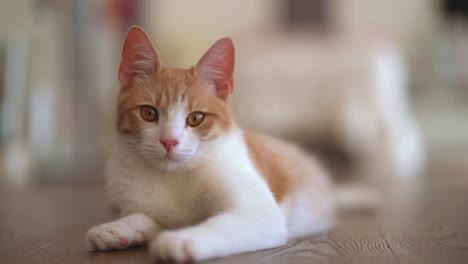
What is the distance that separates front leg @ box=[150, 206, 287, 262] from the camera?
0.95 m

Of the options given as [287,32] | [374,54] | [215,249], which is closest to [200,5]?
[287,32]

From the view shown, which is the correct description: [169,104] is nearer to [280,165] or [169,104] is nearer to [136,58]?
[136,58]

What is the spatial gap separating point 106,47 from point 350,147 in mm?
3359

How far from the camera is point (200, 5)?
7980 mm

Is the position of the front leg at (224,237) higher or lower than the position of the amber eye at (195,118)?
lower

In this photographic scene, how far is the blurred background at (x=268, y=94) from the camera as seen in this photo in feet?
13.4

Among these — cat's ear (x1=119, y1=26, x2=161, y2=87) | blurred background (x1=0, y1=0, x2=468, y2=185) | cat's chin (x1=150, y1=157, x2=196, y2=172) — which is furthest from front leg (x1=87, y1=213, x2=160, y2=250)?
blurred background (x1=0, y1=0, x2=468, y2=185)

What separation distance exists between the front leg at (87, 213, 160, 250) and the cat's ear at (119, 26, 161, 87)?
0.33 metres

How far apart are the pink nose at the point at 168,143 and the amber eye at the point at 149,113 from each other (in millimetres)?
68

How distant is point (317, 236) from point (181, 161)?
1.65ft

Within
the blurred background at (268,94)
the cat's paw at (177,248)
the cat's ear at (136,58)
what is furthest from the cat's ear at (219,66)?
the blurred background at (268,94)

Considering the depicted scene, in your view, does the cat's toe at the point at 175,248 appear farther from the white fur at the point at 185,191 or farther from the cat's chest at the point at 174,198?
the cat's chest at the point at 174,198

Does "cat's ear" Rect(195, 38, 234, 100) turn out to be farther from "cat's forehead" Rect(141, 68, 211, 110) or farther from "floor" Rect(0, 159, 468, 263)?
"floor" Rect(0, 159, 468, 263)

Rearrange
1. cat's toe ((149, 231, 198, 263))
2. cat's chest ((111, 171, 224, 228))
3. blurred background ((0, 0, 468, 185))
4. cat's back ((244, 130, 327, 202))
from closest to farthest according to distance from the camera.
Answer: cat's toe ((149, 231, 198, 263)) → cat's chest ((111, 171, 224, 228)) → cat's back ((244, 130, 327, 202)) → blurred background ((0, 0, 468, 185))
